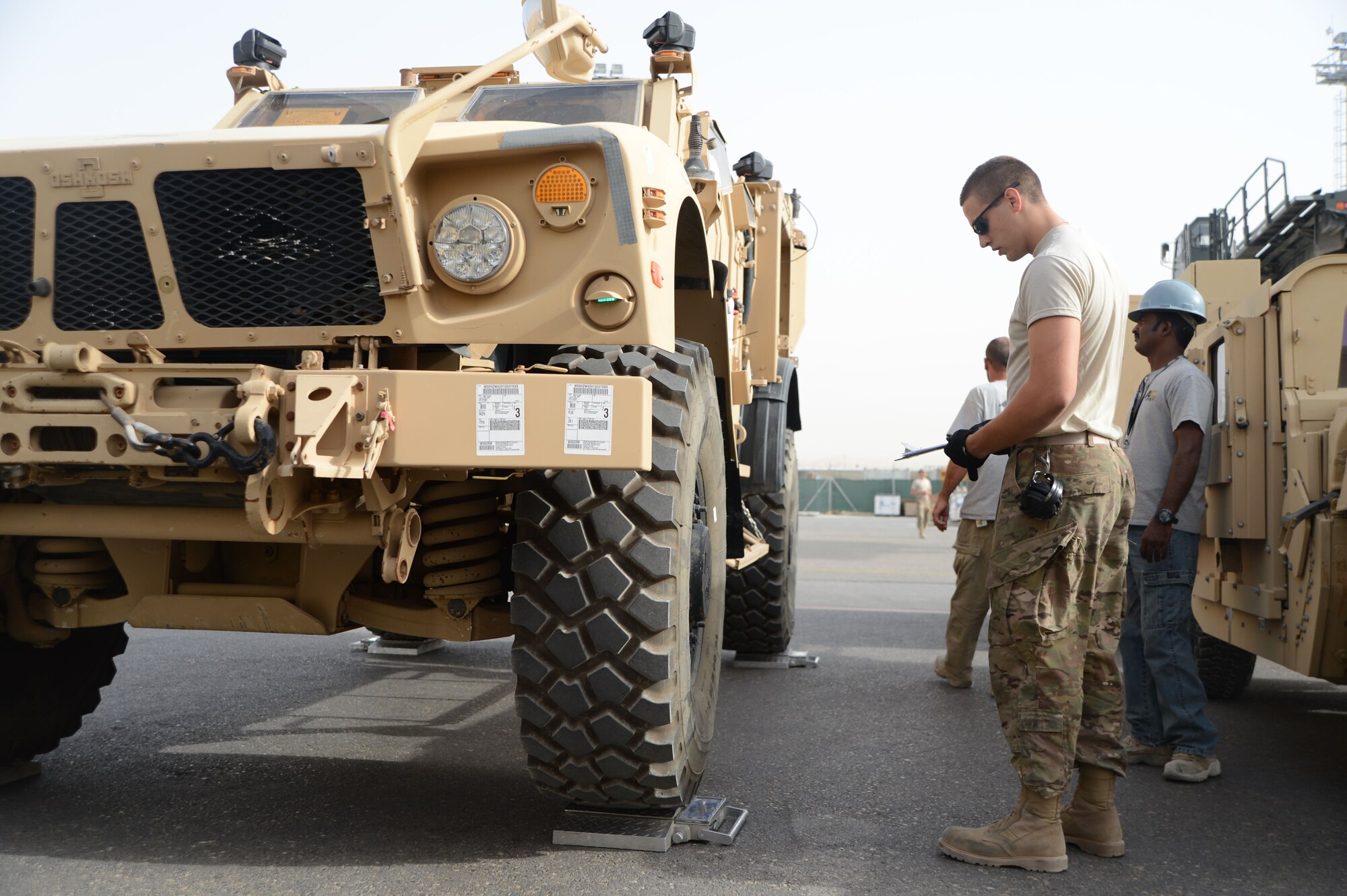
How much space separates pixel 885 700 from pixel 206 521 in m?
3.94

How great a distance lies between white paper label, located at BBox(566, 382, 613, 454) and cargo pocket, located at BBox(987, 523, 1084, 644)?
55.6 inches

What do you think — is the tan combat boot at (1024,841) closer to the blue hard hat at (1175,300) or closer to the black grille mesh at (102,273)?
the blue hard hat at (1175,300)

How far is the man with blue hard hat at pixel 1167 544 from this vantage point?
4785 millimetres

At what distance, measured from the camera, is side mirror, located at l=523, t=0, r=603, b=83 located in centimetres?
372

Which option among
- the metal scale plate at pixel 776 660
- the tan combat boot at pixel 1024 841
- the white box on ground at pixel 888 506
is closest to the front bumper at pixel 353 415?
the tan combat boot at pixel 1024 841

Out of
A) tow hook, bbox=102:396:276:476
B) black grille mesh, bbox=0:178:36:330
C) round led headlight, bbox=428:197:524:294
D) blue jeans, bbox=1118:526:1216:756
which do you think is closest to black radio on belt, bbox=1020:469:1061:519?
blue jeans, bbox=1118:526:1216:756

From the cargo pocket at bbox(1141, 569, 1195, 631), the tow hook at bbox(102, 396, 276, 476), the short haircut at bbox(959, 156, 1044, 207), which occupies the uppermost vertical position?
the short haircut at bbox(959, 156, 1044, 207)

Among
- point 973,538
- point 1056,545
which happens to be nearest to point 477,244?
point 1056,545

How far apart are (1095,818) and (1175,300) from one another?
234cm

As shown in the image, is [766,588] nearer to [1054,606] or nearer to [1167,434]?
[1167,434]

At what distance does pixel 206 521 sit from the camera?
3.36 metres

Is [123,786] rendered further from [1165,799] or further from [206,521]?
[1165,799]

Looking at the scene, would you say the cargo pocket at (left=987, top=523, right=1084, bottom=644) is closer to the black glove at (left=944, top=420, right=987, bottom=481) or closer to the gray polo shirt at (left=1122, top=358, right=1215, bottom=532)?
the black glove at (left=944, top=420, right=987, bottom=481)

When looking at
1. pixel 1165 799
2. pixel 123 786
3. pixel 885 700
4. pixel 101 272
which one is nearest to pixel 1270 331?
pixel 1165 799
